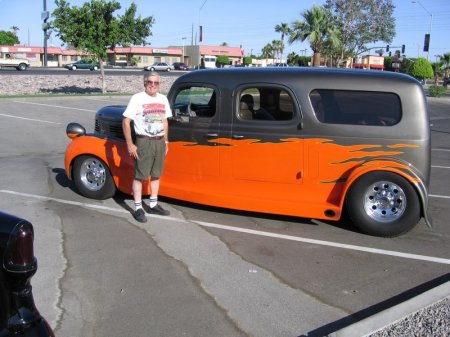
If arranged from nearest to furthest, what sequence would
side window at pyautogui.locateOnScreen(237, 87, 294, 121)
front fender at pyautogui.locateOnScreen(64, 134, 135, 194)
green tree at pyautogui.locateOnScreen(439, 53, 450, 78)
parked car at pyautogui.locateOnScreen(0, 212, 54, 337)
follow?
parked car at pyautogui.locateOnScreen(0, 212, 54, 337) < side window at pyautogui.locateOnScreen(237, 87, 294, 121) < front fender at pyautogui.locateOnScreen(64, 134, 135, 194) < green tree at pyautogui.locateOnScreen(439, 53, 450, 78)

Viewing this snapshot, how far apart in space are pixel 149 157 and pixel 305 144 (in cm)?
179

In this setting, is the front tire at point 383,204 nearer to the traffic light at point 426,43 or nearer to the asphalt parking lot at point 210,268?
the asphalt parking lot at point 210,268

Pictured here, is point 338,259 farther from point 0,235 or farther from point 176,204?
point 0,235

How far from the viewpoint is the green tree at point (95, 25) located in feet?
77.5

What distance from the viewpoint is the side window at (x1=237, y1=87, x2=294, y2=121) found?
5.59m

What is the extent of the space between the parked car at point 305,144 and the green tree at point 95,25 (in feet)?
64.4

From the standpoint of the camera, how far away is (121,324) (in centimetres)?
343

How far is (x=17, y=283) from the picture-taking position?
2.12 meters

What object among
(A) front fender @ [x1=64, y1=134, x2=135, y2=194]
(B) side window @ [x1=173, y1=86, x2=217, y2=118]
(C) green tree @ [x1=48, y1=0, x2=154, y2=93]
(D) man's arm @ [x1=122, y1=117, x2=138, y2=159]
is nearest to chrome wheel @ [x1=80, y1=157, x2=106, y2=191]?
(A) front fender @ [x1=64, y1=134, x2=135, y2=194]

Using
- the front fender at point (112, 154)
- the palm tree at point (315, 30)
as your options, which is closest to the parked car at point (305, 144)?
the front fender at point (112, 154)

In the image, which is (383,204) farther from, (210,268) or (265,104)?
(210,268)

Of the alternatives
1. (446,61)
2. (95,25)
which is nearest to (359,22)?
(95,25)

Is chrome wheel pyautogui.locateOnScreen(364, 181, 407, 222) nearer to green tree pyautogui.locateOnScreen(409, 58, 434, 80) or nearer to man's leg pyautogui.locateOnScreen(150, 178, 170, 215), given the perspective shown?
man's leg pyautogui.locateOnScreen(150, 178, 170, 215)

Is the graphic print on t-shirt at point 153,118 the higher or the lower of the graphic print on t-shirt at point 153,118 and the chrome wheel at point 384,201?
the higher
